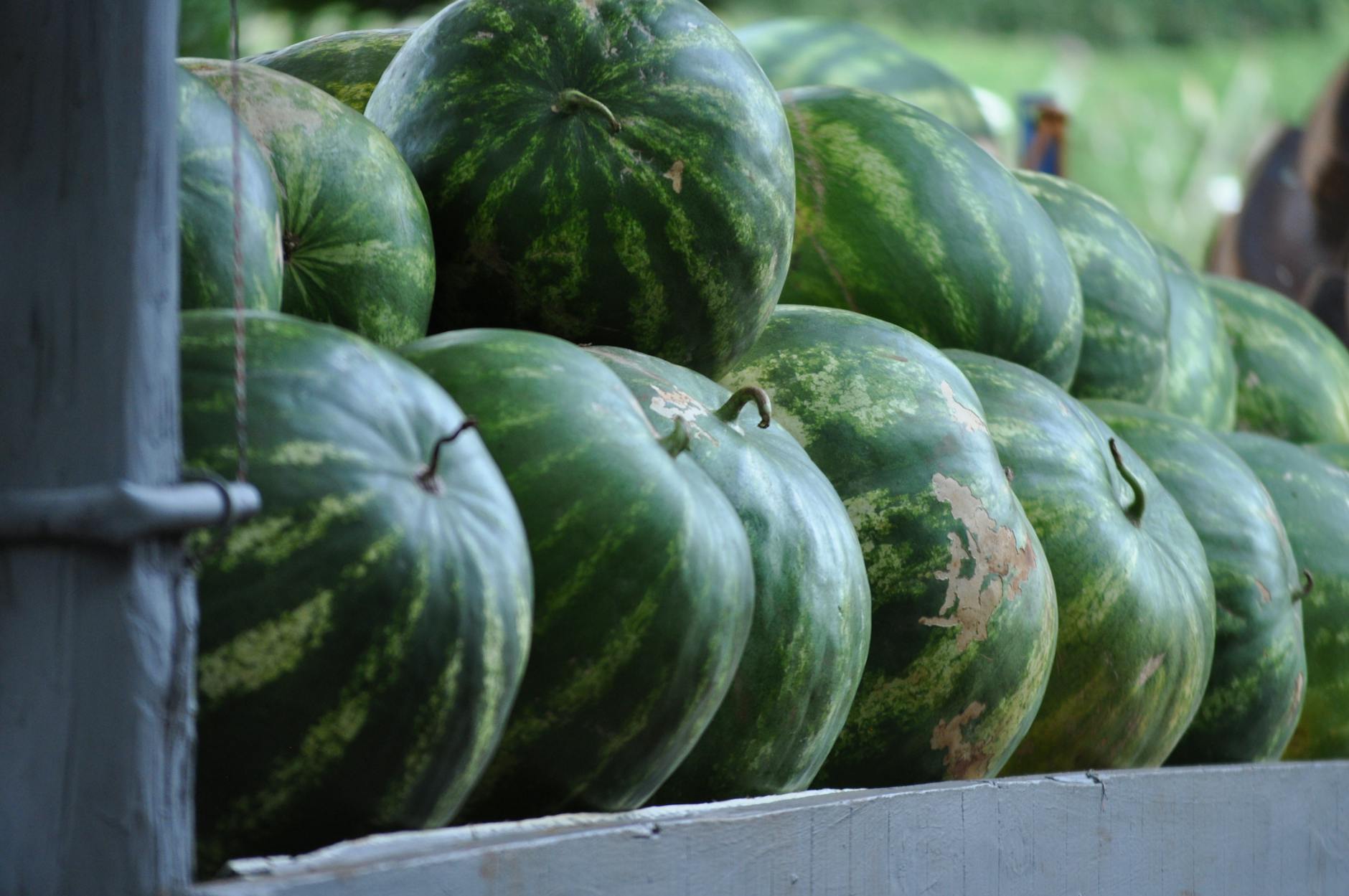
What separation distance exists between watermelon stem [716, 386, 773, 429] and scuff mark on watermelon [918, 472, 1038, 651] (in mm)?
269

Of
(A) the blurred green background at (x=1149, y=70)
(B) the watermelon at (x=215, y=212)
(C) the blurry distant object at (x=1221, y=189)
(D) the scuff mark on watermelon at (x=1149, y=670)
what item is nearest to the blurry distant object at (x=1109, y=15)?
(A) the blurred green background at (x=1149, y=70)

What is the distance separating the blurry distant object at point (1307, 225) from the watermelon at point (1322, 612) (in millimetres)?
2332

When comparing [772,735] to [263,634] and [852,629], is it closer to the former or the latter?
[852,629]

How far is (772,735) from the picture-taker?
115 cm

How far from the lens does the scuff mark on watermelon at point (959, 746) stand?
1.37 metres

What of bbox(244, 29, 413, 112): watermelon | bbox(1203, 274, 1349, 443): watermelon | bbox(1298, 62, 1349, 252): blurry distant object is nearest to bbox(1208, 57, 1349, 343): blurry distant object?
bbox(1298, 62, 1349, 252): blurry distant object

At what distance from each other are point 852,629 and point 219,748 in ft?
1.89

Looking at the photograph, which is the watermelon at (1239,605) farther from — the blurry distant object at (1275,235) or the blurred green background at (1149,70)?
the blurred green background at (1149,70)

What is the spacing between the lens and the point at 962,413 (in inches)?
57.7

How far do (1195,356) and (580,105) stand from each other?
1669 millimetres

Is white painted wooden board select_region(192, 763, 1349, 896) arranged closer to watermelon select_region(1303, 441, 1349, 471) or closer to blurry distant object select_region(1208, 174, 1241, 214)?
watermelon select_region(1303, 441, 1349, 471)

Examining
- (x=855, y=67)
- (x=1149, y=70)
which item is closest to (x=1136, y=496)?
(x=855, y=67)

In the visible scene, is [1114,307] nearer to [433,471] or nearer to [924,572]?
[924,572]

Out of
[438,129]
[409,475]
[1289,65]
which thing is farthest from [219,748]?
[1289,65]
